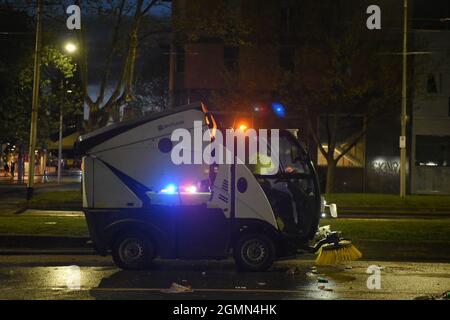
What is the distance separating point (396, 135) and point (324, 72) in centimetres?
953

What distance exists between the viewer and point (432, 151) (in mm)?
36188

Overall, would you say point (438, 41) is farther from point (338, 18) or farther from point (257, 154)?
point (257, 154)

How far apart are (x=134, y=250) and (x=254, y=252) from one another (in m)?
1.91

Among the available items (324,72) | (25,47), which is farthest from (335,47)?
(25,47)

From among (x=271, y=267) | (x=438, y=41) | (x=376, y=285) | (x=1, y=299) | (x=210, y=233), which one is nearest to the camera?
(x=1, y=299)

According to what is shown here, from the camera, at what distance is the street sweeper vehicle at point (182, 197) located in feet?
33.9

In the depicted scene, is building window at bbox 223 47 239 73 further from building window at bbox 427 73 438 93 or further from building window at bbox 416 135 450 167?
building window at bbox 416 135 450 167

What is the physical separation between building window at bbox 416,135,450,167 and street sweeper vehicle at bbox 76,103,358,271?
89.2 ft

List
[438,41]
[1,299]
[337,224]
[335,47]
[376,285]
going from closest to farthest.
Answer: [1,299] → [376,285] → [337,224] → [335,47] → [438,41]

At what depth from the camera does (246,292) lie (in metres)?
8.95

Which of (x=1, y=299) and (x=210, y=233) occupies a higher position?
(x=210, y=233)

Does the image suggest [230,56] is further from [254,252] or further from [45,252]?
[254,252]

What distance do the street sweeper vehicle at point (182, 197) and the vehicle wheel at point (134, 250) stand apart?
0.05 feet

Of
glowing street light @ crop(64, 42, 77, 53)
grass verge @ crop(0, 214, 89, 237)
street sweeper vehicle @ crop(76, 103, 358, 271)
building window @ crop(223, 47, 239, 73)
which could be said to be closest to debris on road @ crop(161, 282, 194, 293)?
street sweeper vehicle @ crop(76, 103, 358, 271)
